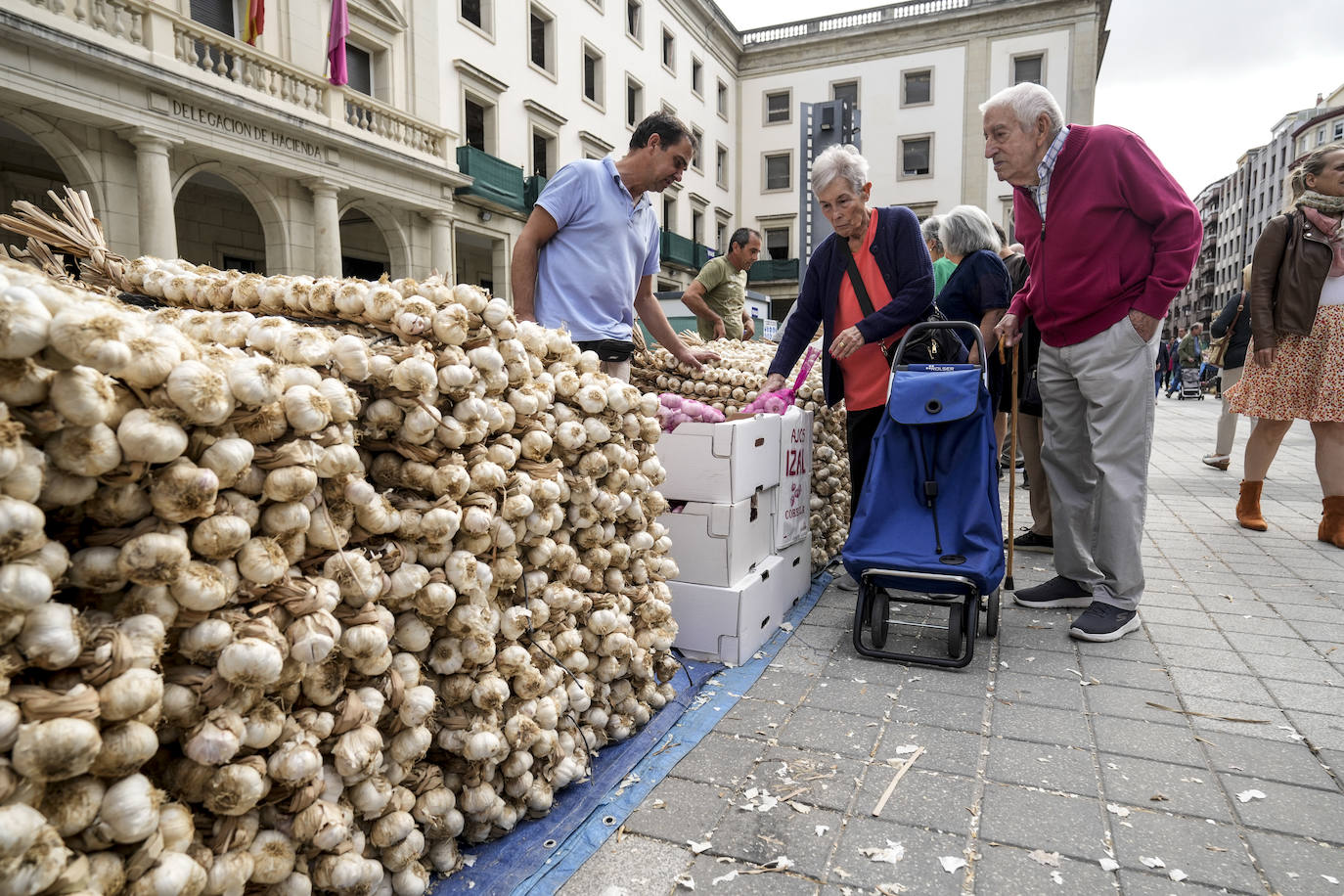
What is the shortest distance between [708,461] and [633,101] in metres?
28.6

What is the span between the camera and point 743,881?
5.97 ft

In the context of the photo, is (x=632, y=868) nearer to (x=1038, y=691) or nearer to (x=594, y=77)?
(x=1038, y=691)

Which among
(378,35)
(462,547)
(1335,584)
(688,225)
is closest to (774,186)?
(688,225)

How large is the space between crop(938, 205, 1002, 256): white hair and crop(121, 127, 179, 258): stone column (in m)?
11.8

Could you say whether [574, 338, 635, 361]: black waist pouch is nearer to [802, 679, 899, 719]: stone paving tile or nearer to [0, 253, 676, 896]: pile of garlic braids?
[0, 253, 676, 896]: pile of garlic braids

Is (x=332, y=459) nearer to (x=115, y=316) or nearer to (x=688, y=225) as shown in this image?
(x=115, y=316)

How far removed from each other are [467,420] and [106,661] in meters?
0.91

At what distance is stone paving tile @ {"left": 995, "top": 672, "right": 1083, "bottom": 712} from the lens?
278cm

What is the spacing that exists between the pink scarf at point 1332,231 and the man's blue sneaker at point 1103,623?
313cm

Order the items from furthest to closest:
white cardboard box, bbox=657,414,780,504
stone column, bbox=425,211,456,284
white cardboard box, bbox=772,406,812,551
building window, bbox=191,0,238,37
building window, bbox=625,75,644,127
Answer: building window, bbox=625,75,644,127, stone column, bbox=425,211,456,284, building window, bbox=191,0,238,37, white cardboard box, bbox=772,406,812,551, white cardboard box, bbox=657,414,780,504

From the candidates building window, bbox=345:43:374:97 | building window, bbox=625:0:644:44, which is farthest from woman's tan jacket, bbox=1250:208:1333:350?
building window, bbox=625:0:644:44

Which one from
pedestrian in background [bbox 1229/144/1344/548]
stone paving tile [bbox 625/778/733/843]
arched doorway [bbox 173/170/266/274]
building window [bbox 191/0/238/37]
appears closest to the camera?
stone paving tile [bbox 625/778/733/843]

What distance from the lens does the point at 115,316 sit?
3.69 feet

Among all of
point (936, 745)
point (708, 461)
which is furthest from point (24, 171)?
point (936, 745)
